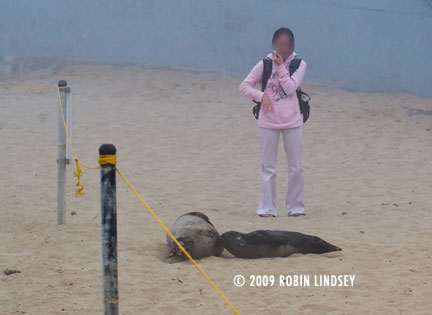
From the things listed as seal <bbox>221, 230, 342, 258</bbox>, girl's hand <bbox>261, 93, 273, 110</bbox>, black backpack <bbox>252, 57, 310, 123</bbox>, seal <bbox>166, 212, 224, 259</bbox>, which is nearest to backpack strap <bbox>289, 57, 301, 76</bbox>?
black backpack <bbox>252, 57, 310, 123</bbox>

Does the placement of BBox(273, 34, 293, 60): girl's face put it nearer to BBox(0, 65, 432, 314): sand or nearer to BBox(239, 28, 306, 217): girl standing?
BBox(239, 28, 306, 217): girl standing

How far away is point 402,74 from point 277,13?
8.07 ft

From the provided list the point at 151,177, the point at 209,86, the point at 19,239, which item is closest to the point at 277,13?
the point at 209,86

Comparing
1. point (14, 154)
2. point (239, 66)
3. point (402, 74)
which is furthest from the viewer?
point (239, 66)

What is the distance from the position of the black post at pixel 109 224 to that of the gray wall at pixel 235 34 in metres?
10.3

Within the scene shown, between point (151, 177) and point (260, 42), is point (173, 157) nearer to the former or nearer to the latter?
point (151, 177)

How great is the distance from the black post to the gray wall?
404 inches

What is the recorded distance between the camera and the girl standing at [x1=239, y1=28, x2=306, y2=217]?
667 centimetres

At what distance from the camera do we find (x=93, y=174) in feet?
28.8

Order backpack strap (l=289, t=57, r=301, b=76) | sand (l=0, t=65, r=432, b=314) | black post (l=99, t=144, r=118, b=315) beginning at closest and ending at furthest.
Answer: black post (l=99, t=144, r=118, b=315) → sand (l=0, t=65, r=432, b=314) → backpack strap (l=289, t=57, r=301, b=76)

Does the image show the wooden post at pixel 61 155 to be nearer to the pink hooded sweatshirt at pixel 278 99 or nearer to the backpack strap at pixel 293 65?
the pink hooded sweatshirt at pixel 278 99

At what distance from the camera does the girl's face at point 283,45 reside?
21.9 ft

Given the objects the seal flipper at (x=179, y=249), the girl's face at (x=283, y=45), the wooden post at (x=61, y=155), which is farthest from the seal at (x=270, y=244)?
the girl's face at (x=283, y=45)

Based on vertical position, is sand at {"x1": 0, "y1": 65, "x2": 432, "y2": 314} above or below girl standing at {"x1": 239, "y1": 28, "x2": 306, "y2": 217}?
below
